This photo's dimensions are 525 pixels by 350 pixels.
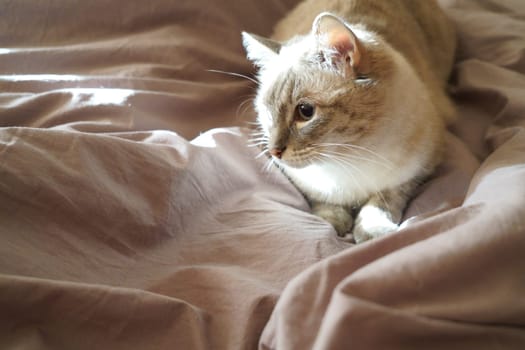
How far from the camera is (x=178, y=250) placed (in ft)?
3.31

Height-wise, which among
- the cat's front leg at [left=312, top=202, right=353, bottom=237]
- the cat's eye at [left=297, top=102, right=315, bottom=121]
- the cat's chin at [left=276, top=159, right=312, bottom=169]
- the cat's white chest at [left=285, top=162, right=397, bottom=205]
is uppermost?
the cat's eye at [left=297, top=102, right=315, bottom=121]

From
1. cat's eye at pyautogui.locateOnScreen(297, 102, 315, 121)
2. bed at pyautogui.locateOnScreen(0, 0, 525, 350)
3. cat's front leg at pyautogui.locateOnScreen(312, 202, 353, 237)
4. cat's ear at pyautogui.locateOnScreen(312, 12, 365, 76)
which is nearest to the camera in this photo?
bed at pyautogui.locateOnScreen(0, 0, 525, 350)

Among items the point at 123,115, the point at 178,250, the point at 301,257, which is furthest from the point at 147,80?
the point at 301,257

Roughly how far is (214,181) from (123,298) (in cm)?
48

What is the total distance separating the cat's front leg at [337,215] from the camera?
4.09 ft

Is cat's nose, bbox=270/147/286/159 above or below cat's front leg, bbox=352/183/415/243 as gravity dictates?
above

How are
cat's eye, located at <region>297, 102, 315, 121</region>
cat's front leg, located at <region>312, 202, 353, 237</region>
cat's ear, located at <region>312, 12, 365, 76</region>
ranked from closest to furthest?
1. cat's ear, located at <region>312, 12, 365, 76</region>
2. cat's eye, located at <region>297, 102, 315, 121</region>
3. cat's front leg, located at <region>312, 202, 353, 237</region>

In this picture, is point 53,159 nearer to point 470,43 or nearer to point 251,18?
point 251,18

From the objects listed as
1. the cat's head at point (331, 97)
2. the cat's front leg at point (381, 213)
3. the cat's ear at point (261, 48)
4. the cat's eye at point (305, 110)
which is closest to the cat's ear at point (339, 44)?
the cat's head at point (331, 97)

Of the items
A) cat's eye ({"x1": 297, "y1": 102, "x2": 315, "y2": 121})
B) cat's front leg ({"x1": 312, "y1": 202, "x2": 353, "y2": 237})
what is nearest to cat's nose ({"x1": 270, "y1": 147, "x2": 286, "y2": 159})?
cat's eye ({"x1": 297, "y1": 102, "x2": 315, "y2": 121})

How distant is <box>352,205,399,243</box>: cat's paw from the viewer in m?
1.15

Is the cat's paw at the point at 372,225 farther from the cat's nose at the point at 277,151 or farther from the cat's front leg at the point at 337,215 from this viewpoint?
the cat's nose at the point at 277,151

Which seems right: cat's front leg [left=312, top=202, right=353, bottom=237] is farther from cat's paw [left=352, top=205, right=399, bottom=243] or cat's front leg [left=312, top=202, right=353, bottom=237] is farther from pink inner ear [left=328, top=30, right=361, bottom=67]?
pink inner ear [left=328, top=30, right=361, bottom=67]

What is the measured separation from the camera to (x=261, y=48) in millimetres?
1330
